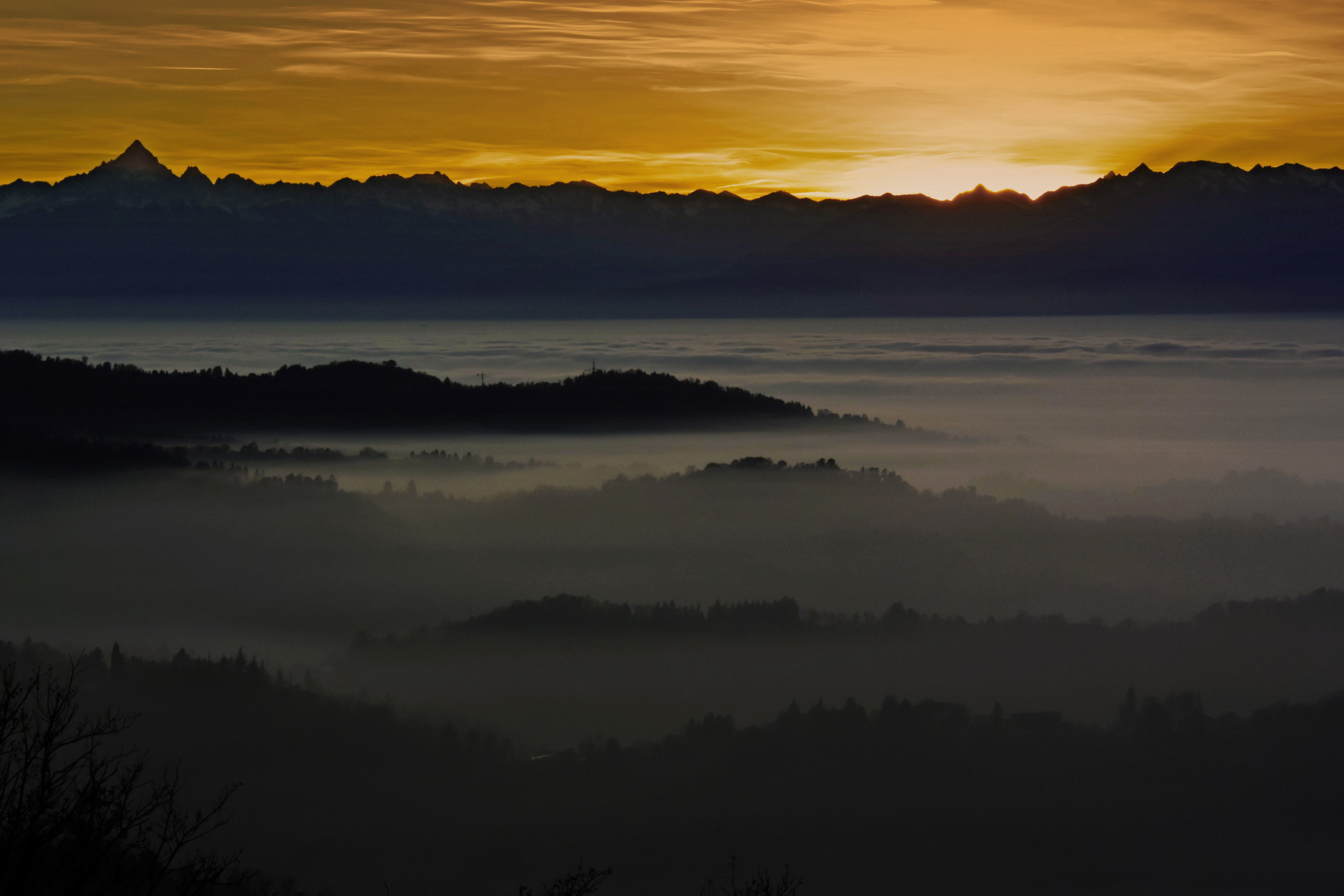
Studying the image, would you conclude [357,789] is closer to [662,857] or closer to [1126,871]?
[662,857]

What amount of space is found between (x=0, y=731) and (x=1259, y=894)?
622 ft

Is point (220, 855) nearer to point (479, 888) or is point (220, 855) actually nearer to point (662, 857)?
point (479, 888)

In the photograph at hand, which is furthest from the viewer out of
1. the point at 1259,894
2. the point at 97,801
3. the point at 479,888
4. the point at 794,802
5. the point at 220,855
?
the point at 794,802

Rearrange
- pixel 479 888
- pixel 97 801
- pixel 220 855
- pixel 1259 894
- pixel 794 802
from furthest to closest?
pixel 794 802, pixel 1259 894, pixel 479 888, pixel 220 855, pixel 97 801

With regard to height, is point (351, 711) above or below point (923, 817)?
above

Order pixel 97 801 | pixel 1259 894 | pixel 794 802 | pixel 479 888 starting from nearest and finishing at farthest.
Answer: pixel 97 801, pixel 479 888, pixel 1259 894, pixel 794 802

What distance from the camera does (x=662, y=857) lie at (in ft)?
Answer: 609

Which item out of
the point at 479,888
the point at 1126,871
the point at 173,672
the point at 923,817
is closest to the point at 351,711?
the point at 173,672

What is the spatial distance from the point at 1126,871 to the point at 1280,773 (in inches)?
1066

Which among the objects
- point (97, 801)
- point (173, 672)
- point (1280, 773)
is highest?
point (97, 801)

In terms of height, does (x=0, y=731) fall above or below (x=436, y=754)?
above

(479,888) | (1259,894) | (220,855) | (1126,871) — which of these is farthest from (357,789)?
(1259,894)

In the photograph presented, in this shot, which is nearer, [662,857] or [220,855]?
[220,855]

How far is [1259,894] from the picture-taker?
176 meters
